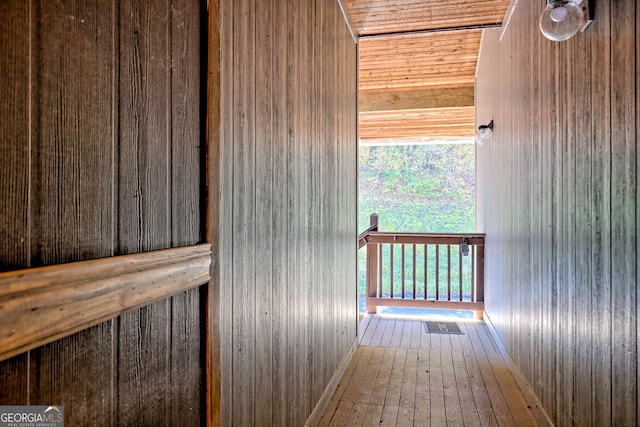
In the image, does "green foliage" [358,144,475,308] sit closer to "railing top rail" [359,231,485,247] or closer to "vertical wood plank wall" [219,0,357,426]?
"railing top rail" [359,231,485,247]

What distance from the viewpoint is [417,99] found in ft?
19.1

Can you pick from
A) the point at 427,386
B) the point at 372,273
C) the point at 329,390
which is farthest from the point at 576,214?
the point at 372,273

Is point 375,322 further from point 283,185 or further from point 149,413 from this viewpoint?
point 149,413

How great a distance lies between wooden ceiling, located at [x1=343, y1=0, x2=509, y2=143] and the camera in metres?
3.26

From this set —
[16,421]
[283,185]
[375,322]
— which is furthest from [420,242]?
[16,421]

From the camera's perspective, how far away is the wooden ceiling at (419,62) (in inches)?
128

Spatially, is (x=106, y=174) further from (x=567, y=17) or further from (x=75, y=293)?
(x=567, y=17)

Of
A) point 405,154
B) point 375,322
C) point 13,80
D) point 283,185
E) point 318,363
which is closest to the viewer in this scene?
point 13,80

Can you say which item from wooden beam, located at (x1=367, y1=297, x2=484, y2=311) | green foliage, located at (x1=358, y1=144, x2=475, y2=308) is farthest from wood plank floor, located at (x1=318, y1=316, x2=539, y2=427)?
green foliage, located at (x1=358, y1=144, x2=475, y2=308)

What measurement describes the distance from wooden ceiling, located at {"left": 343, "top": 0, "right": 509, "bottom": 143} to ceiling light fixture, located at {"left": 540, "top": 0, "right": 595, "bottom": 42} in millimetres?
1745

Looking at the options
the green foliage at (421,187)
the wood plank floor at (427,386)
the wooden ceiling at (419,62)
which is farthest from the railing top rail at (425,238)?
the green foliage at (421,187)

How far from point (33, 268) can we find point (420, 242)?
170 inches

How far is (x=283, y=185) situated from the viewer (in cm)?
168

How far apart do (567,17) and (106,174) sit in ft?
5.59
